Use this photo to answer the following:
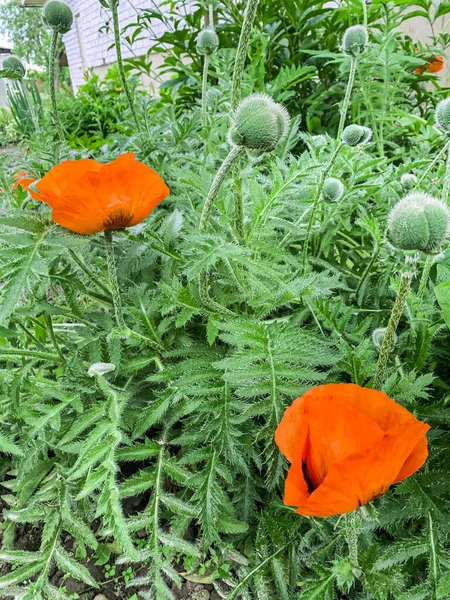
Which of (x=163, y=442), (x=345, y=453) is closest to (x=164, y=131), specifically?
(x=163, y=442)

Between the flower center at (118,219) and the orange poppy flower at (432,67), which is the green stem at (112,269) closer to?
the flower center at (118,219)

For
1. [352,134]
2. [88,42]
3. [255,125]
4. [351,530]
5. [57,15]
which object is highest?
[57,15]

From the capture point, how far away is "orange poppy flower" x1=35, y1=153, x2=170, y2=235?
0.72 metres

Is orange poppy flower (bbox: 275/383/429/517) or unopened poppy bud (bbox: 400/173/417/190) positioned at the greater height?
unopened poppy bud (bbox: 400/173/417/190)

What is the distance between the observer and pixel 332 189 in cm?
105

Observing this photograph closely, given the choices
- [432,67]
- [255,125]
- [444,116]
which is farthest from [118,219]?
[432,67]

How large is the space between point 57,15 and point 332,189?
719 mm

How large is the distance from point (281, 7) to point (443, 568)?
2.57 metres

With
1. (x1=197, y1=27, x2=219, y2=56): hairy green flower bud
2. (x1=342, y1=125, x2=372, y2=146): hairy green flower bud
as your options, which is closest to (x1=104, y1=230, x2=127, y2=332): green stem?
(x1=342, y1=125, x2=372, y2=146): hairy green flower bud

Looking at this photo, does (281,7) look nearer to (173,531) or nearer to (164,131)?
(164,131)

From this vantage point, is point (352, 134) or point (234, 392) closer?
point (234, 392)

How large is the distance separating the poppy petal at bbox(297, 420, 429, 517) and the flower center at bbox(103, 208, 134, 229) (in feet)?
1.61

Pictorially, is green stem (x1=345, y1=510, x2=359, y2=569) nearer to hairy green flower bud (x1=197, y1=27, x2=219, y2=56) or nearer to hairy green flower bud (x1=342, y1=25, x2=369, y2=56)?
hairy green flower bud (x1=342, y1=25, x2=369, y2=56)

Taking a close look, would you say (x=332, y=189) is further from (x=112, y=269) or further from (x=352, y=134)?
(x=112, y=269)
